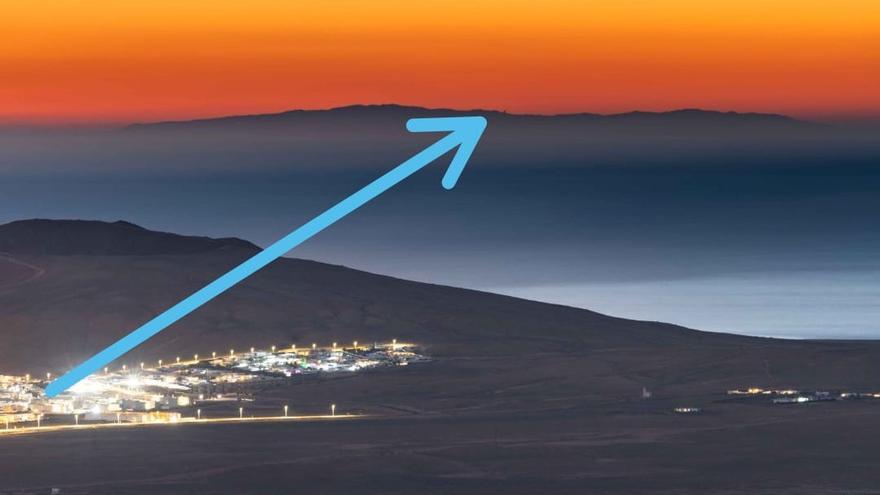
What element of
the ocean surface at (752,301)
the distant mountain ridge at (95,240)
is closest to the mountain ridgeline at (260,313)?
the distant mountain ridge at (95,240)

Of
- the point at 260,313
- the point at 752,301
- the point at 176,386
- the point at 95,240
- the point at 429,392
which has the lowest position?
the point at 429,392

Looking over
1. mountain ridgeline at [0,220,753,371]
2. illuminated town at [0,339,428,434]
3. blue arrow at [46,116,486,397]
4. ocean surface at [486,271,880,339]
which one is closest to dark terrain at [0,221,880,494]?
mountain ridgeline at [0,220,753,371]

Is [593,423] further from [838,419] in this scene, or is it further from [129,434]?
[129,434]

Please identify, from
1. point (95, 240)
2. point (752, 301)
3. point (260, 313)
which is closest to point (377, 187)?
point (260, 313)

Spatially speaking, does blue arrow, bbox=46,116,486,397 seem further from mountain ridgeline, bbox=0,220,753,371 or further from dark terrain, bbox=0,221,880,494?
mountain ridgeline, bbox=0,220,753,371

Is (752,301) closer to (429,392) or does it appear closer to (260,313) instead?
(260,313)
